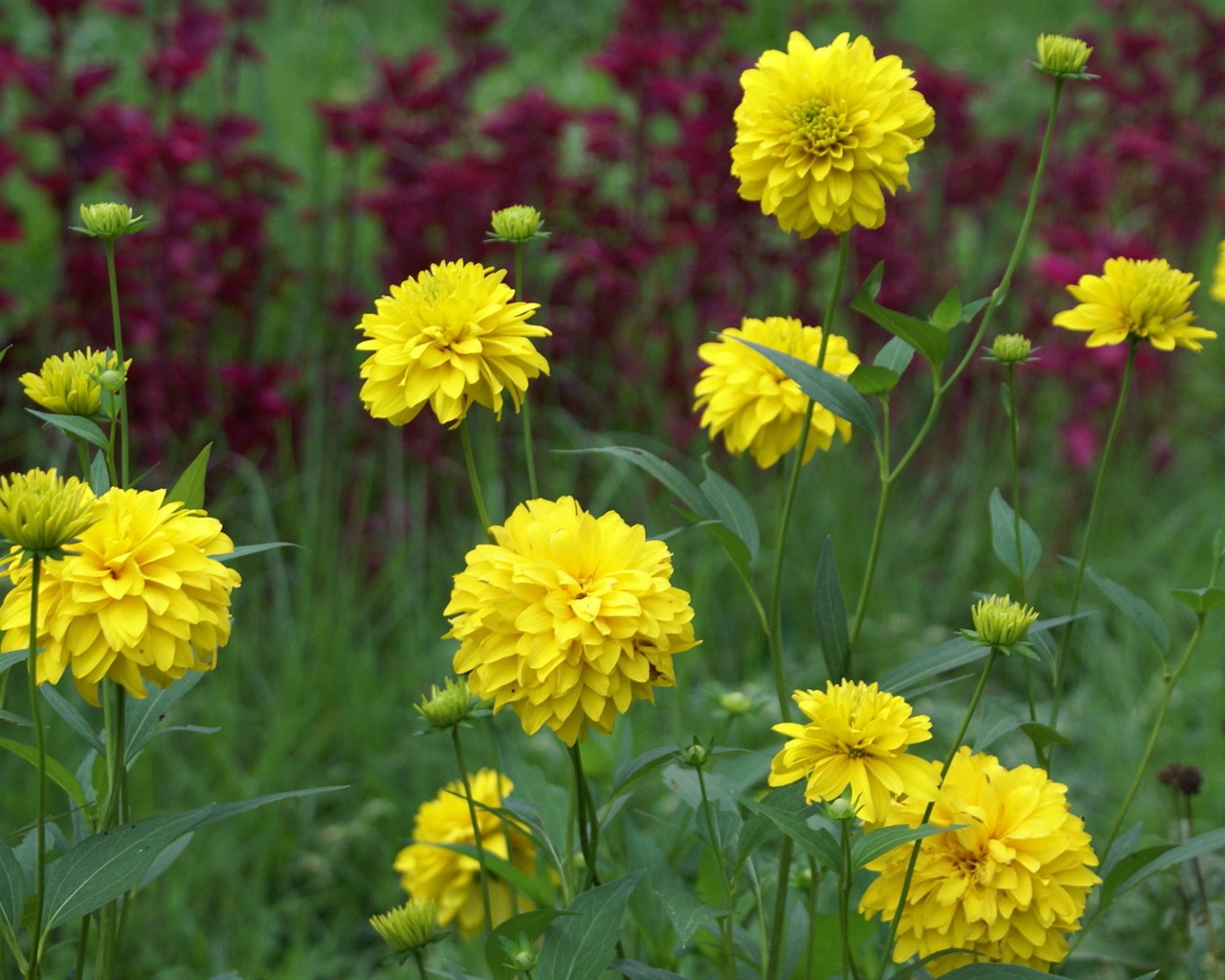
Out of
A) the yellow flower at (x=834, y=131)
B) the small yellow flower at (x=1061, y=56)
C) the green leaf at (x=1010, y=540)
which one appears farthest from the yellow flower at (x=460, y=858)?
the small yellow flower at (x=1061, y=56)

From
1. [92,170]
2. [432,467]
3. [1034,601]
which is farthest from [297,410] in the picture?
[1034,601]

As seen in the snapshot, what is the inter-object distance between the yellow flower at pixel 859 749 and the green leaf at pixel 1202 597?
256 mm

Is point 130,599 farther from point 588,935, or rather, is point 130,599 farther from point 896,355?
point 896,355

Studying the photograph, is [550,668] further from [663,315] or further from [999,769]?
[663,315]

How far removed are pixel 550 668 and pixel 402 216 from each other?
1.86 metres

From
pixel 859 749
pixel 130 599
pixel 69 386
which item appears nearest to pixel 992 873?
pixel 859 749

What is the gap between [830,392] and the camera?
100cm

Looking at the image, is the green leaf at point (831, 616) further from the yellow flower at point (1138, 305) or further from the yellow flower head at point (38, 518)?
the yellow flower head at point (38, 518)

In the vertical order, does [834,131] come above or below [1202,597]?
above

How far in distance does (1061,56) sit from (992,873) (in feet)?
2.04

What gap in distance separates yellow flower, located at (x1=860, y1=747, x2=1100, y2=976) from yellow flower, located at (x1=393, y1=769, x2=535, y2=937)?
47cm

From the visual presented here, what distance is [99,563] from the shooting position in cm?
83

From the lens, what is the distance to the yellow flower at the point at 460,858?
1.33 m

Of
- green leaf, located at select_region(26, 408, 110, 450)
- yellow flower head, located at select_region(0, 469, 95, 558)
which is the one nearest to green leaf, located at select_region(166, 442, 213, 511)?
→ green leaf, located at select_region(26, 408, 110, 450)
